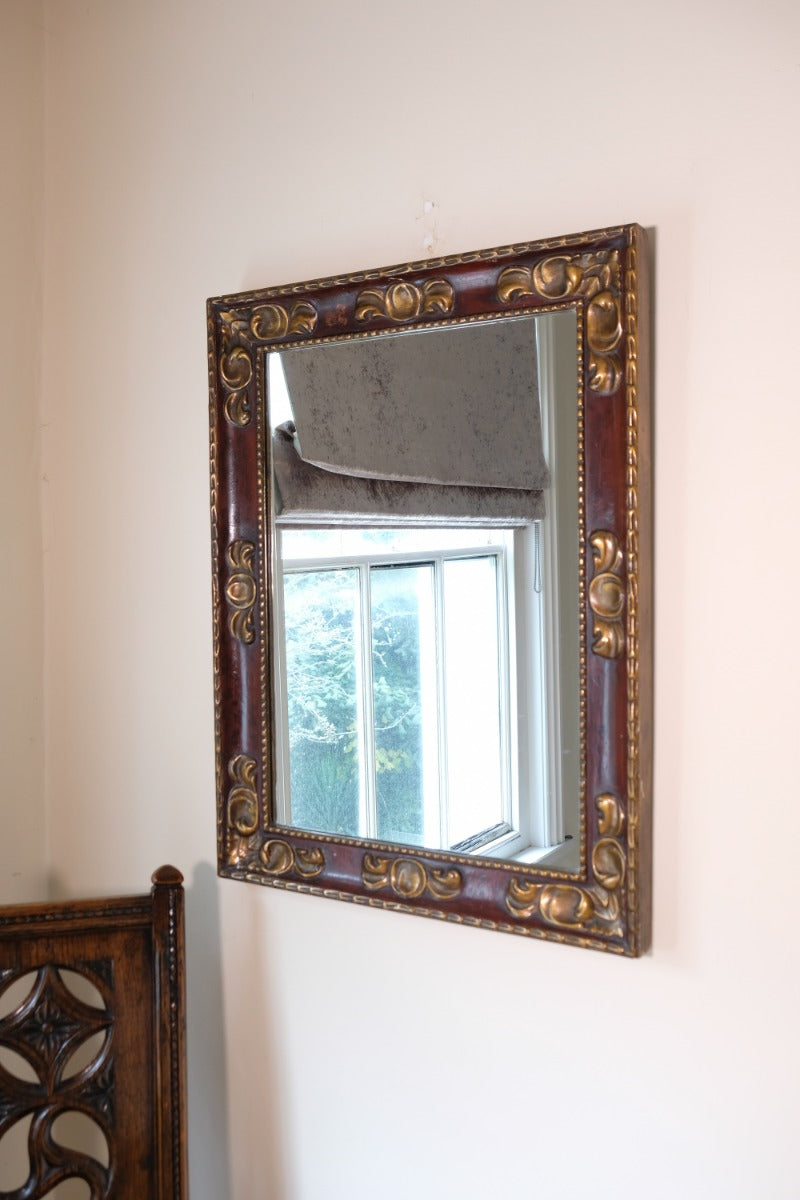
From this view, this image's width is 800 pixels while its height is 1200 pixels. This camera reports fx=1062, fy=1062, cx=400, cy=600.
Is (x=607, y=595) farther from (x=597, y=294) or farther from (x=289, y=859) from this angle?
(x=289, y=859)

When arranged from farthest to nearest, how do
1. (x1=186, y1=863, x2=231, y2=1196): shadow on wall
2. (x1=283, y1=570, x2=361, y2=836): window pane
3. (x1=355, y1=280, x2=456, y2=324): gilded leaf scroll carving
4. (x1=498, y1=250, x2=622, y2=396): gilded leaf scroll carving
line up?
(x1=186, y1=863, x2=231, y2=1196): shadow on wall
(x1=283, y1=570, x2=361, y2=836): window pane
(x1=355, y1=280, x2=456, y2=324): gilded leaf scroll carving
(x1=498, y1=250, x2=622, y2=396): gilded leaf scroll carving

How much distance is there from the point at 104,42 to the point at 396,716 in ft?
3.39

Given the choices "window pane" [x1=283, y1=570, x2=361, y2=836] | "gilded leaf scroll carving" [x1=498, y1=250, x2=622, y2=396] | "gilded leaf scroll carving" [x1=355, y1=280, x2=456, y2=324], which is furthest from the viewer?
"window pane" [x1=283, y1=570, x2=361, y2=836]

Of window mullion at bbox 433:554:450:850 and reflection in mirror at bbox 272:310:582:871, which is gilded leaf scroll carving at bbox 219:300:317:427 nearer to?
reflection in mirror at bbox 272:310:582:871

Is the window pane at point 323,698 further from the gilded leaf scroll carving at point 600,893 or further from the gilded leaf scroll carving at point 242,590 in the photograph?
the gilded leaf scroll carving at point 600,893

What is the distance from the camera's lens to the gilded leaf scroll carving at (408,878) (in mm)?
1172

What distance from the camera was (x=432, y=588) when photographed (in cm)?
119

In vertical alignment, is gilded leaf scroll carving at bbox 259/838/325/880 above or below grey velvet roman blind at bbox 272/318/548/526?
below

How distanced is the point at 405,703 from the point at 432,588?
0.14m

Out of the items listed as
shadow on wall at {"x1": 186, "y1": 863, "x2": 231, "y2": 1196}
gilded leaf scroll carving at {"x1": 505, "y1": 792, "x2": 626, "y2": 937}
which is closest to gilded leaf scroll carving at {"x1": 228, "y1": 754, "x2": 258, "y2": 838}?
shadow on wall at {"x1": 186, "y1": 863, "x2": 231, "y2": 1196}

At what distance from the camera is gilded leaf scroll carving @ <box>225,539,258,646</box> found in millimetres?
1318

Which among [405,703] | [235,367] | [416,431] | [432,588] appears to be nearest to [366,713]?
[405,703]

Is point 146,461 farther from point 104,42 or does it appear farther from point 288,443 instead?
point 104,42

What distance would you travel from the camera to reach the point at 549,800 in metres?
1.11
